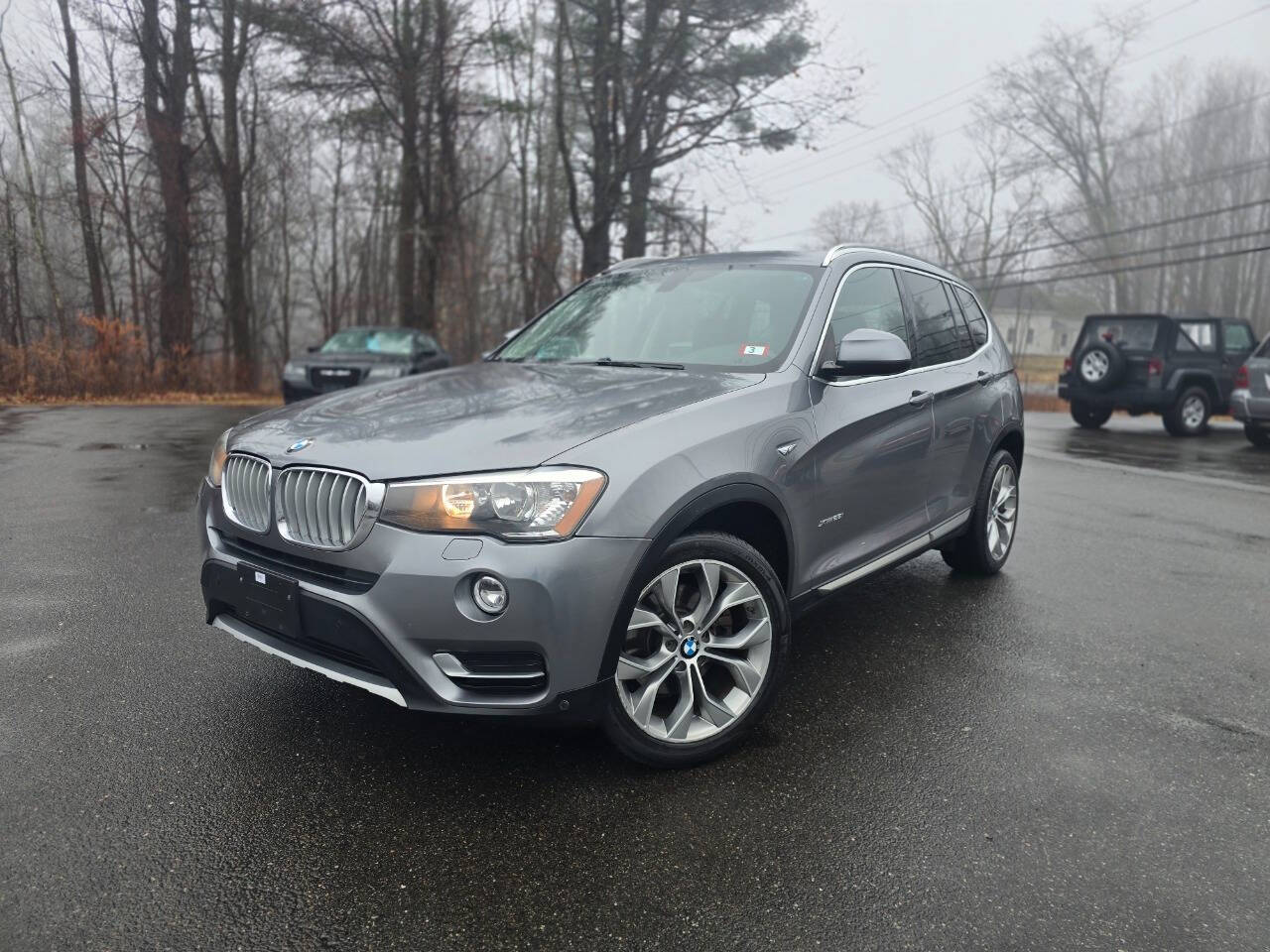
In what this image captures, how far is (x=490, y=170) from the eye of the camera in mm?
33844

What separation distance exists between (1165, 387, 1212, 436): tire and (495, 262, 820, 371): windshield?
13.8 metres

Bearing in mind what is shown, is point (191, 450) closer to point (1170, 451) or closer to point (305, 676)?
point (305, 676)

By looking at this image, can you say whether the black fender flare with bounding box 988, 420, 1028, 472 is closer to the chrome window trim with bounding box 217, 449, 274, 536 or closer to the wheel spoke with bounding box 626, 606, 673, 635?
the wheel spoke with bounding box 626, 606, 673, 635

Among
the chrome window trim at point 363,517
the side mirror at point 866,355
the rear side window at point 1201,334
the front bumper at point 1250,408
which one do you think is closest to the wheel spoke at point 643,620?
the chrome window trim at point 363,517

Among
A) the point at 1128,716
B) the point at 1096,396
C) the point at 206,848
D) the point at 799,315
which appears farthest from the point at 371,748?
the point at 1096,396

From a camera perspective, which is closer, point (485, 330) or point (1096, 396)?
point (1096, 396)

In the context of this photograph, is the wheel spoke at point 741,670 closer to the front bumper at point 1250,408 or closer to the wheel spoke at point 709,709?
the wheel spoke at point 709,709

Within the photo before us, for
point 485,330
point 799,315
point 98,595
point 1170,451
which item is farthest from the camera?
point 485,330

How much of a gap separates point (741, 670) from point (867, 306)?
1.89 metres

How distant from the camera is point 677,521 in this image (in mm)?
2840

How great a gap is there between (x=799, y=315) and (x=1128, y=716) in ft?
6.59

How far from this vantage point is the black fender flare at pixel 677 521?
107 inches

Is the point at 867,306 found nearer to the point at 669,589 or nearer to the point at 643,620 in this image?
the point at 669,589

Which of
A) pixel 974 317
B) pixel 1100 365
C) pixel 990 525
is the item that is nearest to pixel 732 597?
pixel 990 525
